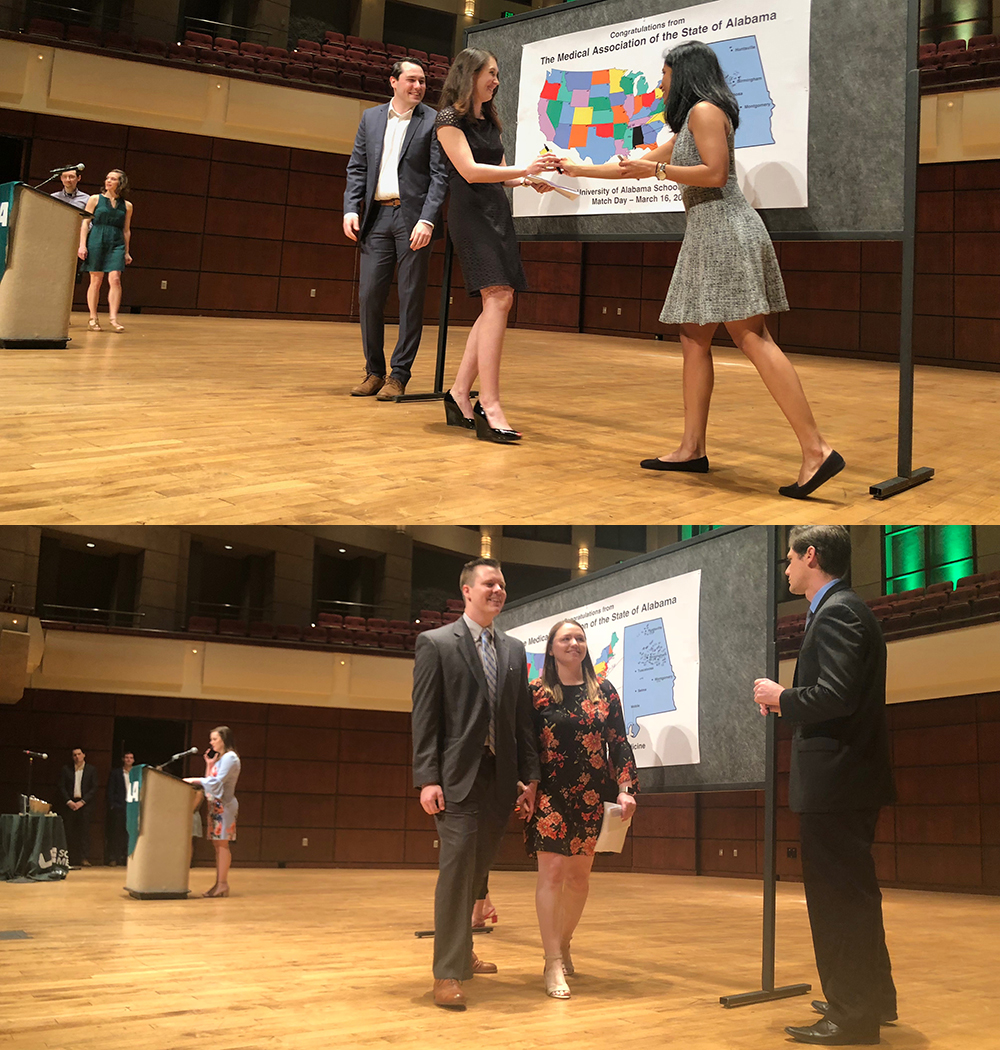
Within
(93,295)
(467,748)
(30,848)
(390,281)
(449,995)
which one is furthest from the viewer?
(93,295)

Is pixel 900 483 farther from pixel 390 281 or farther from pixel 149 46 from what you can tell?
pixel 149 46

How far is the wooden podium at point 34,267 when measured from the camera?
519 centimetres

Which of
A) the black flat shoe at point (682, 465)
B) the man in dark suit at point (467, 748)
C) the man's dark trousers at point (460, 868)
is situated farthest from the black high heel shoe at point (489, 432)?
the man's dark trousers at point (460, 868)

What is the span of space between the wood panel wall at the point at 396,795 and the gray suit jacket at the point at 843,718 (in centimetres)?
720

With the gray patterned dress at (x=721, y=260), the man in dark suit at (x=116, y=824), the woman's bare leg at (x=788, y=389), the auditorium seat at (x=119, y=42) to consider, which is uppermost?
the auditorium seat at (x=119, y=42)

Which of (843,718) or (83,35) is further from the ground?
(83,35)

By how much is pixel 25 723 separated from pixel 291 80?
7477 mm

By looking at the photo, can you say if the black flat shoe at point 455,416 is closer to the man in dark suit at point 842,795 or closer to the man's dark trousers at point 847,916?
the man in dark suit at point 842,795

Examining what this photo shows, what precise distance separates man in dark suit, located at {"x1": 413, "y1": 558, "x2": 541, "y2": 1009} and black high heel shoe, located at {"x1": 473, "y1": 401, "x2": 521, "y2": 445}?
101 cm

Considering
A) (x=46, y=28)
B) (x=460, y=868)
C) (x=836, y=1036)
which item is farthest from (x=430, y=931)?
(x=46, y=28)

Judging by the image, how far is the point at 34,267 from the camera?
5.23 meters

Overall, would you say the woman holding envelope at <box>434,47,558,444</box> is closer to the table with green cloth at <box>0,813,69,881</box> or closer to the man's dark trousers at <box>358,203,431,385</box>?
the man's dark trousers at <box>358,203,431,385</box>

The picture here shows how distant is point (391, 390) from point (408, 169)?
92 centimetres

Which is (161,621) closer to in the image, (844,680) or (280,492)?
(280,492)
